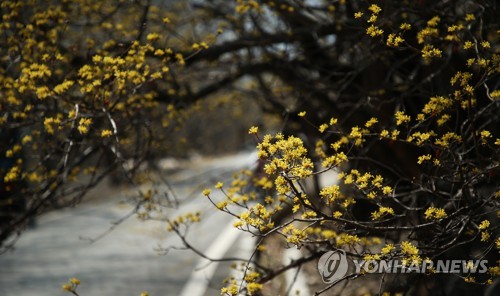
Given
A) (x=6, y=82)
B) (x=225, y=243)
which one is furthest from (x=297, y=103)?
(x=225, y=243)

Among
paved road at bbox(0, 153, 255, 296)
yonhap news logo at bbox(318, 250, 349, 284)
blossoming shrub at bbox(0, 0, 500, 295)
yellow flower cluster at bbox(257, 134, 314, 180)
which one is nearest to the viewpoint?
yellow flower cluster at bbox(257, 134, 314, 180)

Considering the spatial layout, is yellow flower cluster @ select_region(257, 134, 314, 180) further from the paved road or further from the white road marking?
the white road marking

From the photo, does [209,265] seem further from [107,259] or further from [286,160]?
[286,160]

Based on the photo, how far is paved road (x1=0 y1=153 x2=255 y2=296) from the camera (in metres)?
9.05

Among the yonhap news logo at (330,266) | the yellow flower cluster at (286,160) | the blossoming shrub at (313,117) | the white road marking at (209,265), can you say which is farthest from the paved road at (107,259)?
the yellow flower cluster at (286,160)

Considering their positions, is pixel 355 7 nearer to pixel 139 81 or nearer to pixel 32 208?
pixel 139 81

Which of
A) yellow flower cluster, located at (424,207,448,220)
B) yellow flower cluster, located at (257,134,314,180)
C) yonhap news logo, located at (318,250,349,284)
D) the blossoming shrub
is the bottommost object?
yellow flower cluster, located at (424,207,448,220)

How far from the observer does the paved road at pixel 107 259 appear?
9.05 meters

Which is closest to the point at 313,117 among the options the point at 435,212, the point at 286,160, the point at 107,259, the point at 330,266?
the point at 330,266

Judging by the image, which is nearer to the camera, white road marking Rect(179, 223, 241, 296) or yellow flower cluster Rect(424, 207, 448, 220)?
yellow flower cluster Rect(424, 207, 448, 220)

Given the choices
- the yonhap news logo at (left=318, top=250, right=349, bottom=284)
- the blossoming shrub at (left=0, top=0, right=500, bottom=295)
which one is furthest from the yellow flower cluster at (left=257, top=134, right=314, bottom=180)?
the yonhap news logo at (left=318, top=250, right=349, bottom=284)

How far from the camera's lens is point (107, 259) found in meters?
11.3

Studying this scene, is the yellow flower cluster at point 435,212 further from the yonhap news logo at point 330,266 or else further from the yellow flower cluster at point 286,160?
the yonhap news logo at point 330,266

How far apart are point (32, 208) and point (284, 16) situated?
409 centimetres
